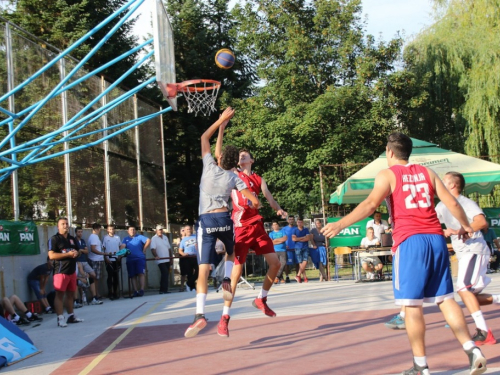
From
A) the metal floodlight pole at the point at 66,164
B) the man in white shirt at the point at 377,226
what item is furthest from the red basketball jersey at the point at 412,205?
the man in white shirt at the point at 377,226

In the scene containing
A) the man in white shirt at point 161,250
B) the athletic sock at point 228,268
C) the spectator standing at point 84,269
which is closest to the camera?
the athletic sock at point 228,268

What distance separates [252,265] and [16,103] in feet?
51.2

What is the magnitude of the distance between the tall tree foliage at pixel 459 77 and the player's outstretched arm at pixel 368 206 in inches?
911

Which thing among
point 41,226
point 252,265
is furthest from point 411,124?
point 41,226

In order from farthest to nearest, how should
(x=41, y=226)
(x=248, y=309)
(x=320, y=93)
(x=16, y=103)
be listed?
(x=320, y=93)
(x=41, y=226)
(x=16, y=103)
(x=248, y=309)

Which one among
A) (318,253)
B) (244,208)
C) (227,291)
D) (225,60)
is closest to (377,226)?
(318,253)

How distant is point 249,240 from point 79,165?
1129 centimetres

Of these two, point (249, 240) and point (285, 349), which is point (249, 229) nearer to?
point (249, 240)

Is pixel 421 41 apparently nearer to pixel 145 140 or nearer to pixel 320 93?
pixel 320 93

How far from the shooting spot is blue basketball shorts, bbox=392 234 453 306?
5.45 meters

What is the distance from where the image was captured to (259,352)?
737cm

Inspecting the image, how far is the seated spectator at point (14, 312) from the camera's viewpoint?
12484 millimetres

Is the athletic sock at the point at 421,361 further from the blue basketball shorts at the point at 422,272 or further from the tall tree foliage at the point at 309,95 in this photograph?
the tall tree foliage at the point at 309,95

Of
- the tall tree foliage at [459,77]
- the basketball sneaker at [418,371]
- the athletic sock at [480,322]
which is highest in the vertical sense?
the tall tree foliage at [459,77]
